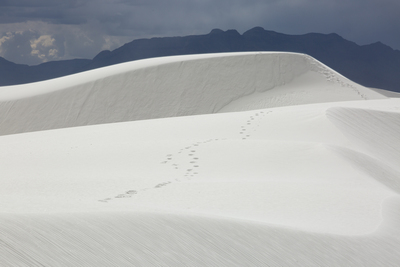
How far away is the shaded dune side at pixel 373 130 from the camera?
34.6ft

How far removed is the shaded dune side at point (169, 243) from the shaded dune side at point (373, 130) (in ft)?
20.1

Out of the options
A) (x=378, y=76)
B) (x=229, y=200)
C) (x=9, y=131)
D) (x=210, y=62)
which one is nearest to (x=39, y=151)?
(x=229, y=200)

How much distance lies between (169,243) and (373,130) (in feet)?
33.6

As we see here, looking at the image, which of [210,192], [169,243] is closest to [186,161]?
[210,192]

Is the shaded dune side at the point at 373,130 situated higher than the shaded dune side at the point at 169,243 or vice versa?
the shaded dune side at the point at 169,243

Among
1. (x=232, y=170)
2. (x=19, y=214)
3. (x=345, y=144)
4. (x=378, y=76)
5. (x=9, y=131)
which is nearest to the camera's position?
(x=19, y=214)

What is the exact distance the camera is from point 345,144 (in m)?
10.4

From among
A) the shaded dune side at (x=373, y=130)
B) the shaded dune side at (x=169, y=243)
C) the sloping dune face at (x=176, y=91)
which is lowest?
the sloping dune face at (x=176, y=91)

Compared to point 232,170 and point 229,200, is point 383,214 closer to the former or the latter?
point 229,200

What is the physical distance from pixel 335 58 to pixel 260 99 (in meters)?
172

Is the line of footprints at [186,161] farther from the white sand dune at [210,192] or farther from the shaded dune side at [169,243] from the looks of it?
the shaded dune side at [169,243]

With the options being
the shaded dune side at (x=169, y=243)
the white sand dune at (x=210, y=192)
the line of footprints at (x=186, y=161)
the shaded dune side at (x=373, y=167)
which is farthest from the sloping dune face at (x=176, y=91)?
the shaded dune side at (x=169, y=243)

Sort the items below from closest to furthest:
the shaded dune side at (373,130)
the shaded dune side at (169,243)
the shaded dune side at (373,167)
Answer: the shaded dune side at (169,243), the shaded dune side at (373,167), the shaded dune side at (373,130)

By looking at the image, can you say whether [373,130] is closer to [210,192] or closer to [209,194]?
[210,192]
